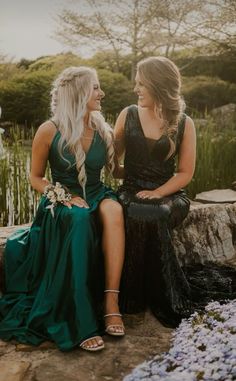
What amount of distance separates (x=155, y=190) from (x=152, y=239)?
257 mm

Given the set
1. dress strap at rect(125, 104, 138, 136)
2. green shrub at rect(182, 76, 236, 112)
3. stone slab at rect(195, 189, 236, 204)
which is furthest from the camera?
green shrub at rect(182, 76, 236, 112)

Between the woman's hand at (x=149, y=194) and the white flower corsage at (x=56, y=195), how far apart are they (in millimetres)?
353

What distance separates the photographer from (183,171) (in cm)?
284

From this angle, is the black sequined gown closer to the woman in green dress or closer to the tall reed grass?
the woman in green dress

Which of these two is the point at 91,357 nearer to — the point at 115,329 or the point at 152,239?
the point at 115,329

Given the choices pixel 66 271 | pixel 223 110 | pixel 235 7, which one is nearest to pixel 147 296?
pixel 66 271

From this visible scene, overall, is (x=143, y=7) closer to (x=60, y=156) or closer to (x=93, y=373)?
(x=60, y=156)

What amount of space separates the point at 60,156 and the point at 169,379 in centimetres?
121

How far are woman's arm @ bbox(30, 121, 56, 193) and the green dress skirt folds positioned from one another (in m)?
0.03

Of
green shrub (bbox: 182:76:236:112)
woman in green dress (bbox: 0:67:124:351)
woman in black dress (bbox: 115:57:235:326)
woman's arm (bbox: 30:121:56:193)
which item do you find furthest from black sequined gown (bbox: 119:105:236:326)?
green shrub (bbox: 182:76:236:112)

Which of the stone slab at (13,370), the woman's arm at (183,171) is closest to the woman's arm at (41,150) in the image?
the woman's arm at (183,171)

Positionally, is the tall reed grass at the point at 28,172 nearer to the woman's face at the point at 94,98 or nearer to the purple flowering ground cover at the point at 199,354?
the woman's face at the point at 94,98

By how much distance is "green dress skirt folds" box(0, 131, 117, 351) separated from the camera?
2.42 m

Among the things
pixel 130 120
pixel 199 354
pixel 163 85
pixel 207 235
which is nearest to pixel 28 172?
pixel 207 235
